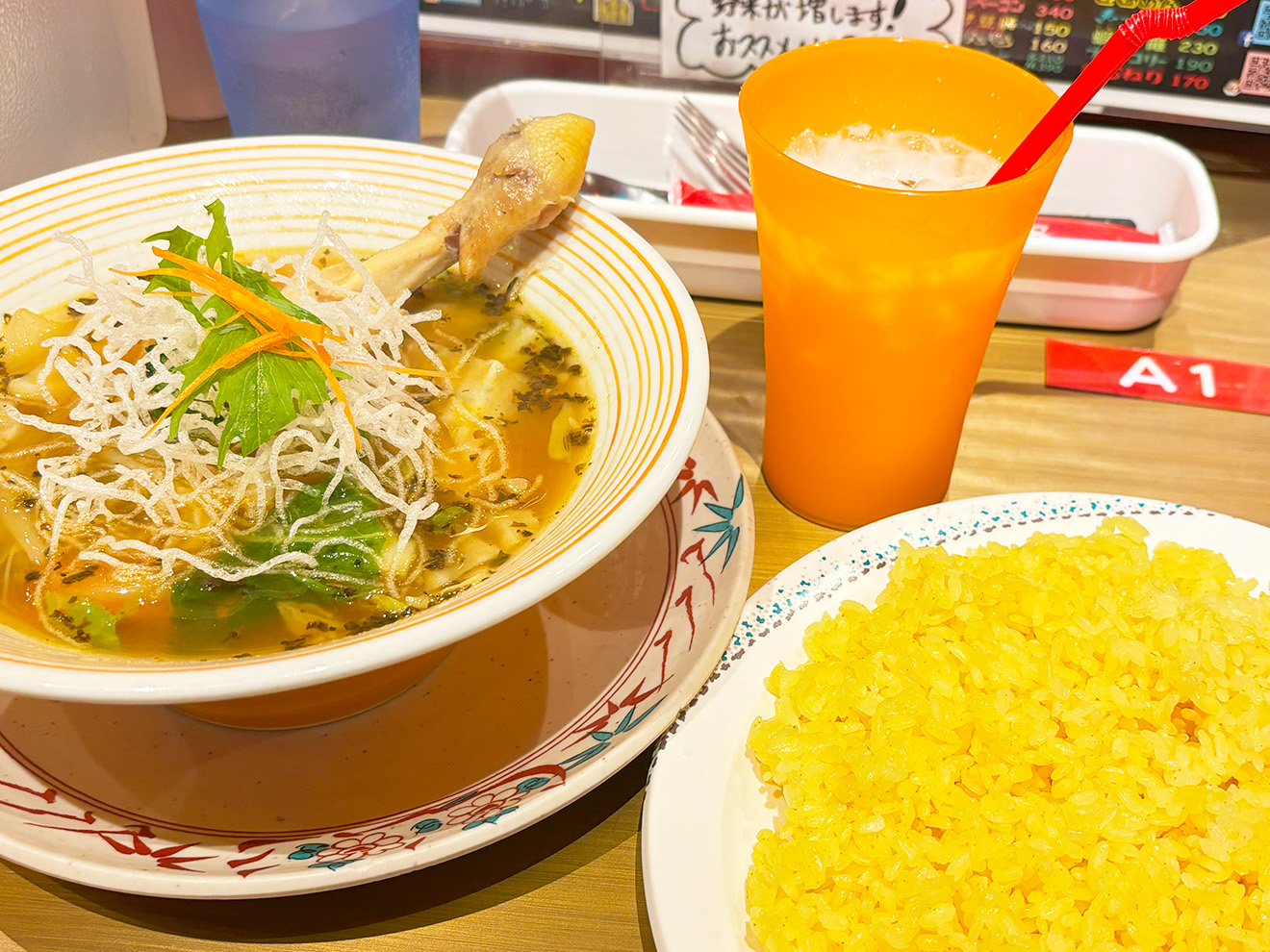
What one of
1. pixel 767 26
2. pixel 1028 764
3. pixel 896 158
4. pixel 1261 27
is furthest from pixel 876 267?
pixel 1261 27

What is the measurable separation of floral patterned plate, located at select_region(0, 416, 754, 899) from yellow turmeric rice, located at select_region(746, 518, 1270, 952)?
15 centimetres

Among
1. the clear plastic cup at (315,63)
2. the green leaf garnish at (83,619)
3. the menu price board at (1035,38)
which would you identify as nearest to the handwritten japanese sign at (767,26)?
the menu price board at (1035,38)

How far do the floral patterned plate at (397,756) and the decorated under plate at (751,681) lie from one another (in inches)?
2.0

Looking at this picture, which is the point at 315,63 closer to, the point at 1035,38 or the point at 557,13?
the point at 557,13

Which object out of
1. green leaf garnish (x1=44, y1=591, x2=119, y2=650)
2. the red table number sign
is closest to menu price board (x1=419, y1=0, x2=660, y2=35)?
the red table number sign

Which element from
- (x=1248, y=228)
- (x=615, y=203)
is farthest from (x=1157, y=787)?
(x=1248, y=228)

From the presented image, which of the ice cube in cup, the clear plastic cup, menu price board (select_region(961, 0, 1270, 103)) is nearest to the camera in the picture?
the ice cube in cup

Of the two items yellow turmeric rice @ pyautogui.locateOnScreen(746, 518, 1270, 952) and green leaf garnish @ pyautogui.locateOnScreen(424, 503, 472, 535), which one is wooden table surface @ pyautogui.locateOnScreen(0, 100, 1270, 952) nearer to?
yellow turmeric rice @ pyautogui.locateOnScreen(746, 518, 1270, 952)

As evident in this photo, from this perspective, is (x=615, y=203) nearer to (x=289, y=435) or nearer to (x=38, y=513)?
(x=289, y=435)

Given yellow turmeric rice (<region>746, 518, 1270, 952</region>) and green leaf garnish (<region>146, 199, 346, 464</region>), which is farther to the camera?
green leaf garnish (<region>146, 199, 346, 464</region>)

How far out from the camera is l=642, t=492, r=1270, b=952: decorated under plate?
2.92 feet

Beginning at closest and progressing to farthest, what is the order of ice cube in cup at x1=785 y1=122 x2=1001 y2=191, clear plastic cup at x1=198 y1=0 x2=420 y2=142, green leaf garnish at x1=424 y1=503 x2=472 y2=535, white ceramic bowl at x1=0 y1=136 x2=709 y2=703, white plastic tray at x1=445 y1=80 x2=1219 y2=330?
white ceramic bowl at x1=0 y1=136 x2=709 y2=703
green leaf garnish at x1=424 y1=503 x2=472 y2=535
ice cube in cup at x1=785 y1=122 x2=1001 y2=191
white plastic tray at x1=445 y1=80 x2=1219 y2=330
clear plastic cup at x1=198 y1=0 x2=420 y2=142

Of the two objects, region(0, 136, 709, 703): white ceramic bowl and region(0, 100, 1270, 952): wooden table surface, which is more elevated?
region(0, 136, 709, 703): white ceramic bowl

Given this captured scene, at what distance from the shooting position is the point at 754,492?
1477 millimetres
